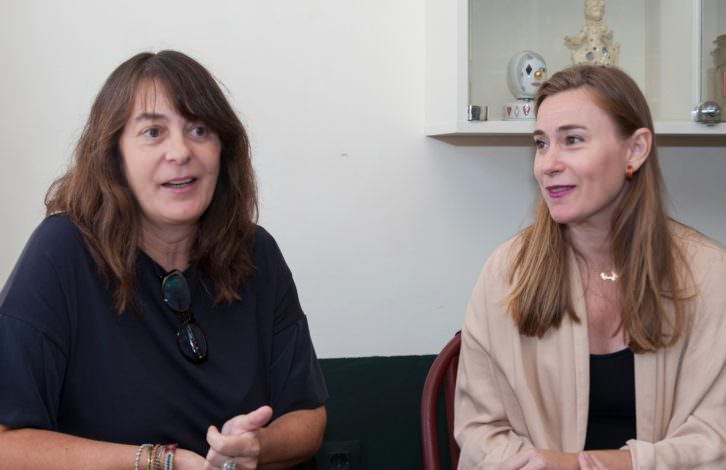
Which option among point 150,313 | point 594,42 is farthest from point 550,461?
point 594,42

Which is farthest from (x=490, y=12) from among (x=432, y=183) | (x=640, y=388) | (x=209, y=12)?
(x=640, y=388)

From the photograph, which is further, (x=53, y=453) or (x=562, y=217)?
(x=562, y=217)

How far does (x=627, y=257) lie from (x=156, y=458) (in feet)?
3.49

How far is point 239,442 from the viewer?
142cm

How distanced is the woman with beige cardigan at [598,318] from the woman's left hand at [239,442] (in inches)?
20.7

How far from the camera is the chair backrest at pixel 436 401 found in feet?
6.09

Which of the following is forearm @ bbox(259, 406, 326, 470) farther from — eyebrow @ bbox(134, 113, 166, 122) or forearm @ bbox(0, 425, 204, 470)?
eyebrow @ bbox(134, 113, 166, 122)

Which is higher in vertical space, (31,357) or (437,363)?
(31,357)

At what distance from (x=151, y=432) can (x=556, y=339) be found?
84 cm

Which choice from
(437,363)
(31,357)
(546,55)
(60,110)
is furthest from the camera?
(546,55)

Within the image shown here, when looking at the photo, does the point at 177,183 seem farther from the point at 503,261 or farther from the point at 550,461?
the point at 550,461

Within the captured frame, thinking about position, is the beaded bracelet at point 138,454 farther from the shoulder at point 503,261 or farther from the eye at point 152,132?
the shoulder at point 503,261

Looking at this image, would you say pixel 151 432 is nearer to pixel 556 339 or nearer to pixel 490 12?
pixel 556 339

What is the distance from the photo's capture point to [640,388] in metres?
1.75
